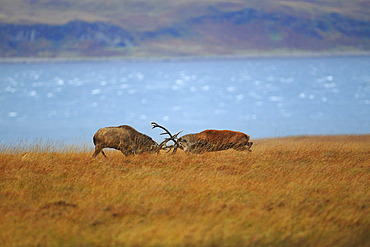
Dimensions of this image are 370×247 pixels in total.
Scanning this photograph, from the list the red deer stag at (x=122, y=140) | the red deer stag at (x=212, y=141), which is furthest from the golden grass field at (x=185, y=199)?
the red deer stag at (x=122, y=140)

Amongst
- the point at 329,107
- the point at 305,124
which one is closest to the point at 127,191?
the point at 305,124

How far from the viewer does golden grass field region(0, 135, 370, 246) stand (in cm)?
937

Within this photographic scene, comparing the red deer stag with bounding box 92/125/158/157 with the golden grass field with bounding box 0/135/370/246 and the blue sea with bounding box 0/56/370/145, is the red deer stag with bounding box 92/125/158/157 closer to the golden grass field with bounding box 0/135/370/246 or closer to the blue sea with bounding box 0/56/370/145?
the golden grass field with bounding box 0/135/370/246

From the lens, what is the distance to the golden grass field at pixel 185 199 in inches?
369

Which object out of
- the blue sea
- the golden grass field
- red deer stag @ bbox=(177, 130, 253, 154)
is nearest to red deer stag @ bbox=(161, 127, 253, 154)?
red deer stag @ bbox=(177, 130, 253, 154)

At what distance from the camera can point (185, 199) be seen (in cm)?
1153

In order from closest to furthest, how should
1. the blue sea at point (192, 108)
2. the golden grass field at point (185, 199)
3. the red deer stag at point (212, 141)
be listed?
the golden grass field at point (185, 199)
the red deer stag at point (212, 141)
the blue sea at point (192, 108)

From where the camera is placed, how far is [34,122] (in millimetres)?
85000

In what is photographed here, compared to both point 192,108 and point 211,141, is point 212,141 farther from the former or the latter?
point 192,108

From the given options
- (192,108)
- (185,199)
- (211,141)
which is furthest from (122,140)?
(192,108)

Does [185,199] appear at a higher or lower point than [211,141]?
lower

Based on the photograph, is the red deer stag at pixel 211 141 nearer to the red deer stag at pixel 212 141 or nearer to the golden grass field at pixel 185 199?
the red deer stag at pixel 212 141

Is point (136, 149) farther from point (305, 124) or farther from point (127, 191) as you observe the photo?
point (305, 124)

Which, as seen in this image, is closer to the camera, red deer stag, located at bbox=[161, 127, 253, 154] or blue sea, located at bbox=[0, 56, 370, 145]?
red deer stag, located at bbox=[161, 127, 253, 154]
